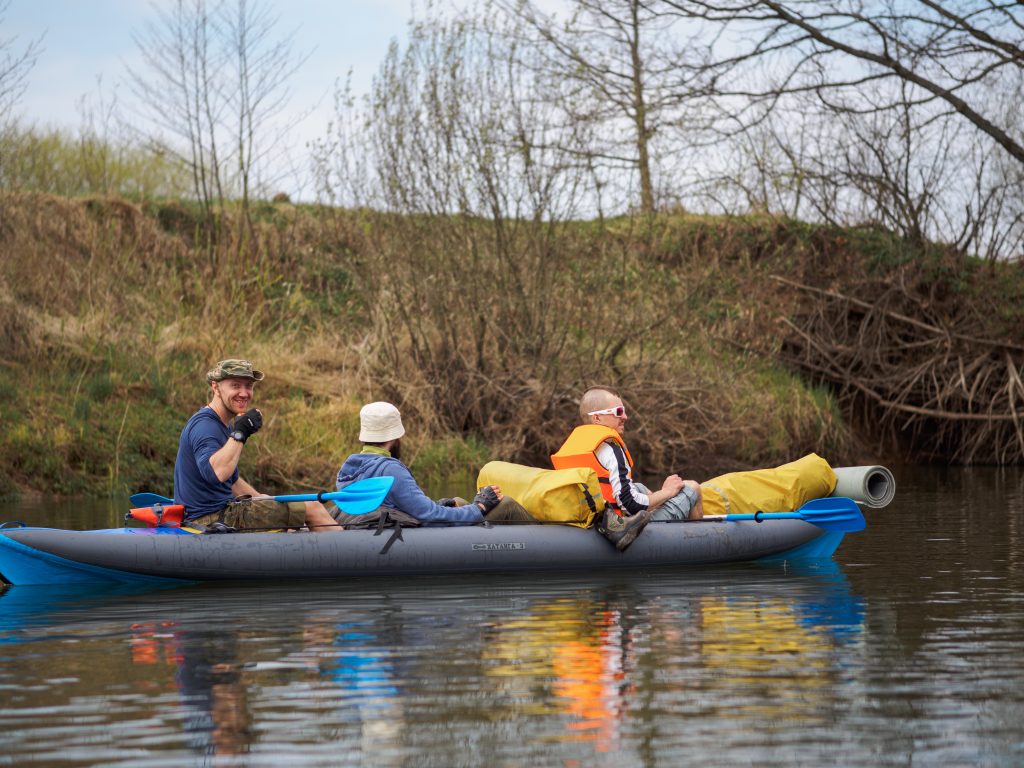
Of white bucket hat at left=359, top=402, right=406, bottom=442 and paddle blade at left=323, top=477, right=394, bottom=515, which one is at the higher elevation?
white bucket hat at left=359, top=402, right=406, bottom=442

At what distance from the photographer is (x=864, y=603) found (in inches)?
283

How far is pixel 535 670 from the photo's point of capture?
5.44 meters

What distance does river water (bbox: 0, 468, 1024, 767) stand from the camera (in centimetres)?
425

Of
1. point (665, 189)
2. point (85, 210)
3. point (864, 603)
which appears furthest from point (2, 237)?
point (864, 603)

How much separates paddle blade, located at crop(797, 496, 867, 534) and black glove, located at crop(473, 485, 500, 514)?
79.5 inches

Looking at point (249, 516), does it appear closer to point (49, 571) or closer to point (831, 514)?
point (49, 571)

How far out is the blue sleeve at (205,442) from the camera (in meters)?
8.06

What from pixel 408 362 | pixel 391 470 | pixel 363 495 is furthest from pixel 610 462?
pixel 408 362

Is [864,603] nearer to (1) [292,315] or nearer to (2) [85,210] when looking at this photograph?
(1) [292,315]

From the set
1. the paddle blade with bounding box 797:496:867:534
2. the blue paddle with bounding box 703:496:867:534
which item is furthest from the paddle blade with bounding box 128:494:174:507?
the paddle blade with bounding box 797:496:867:534

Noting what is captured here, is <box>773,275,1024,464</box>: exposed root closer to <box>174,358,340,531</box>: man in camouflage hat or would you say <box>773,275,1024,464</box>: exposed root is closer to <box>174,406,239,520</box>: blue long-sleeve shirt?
<box>174,358,340,531</box>: man in camouflage hat

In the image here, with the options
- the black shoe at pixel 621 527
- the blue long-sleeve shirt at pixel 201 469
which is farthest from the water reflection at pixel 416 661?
the blue long-sleeve shirt at pixel 201 469

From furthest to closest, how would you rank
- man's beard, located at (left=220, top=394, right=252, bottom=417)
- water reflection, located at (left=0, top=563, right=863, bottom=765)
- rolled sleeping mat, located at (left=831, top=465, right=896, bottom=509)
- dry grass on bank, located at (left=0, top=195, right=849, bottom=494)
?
dry grass on bank, located at (left=0, top=195, right=849, bottom=494) < rolled sleeping mat, located at (left=831, top=465, right=896, bottom=509) < man's beard, located at (left=220, top=394, right=252, bottom=417) < water reflection, located at (left=0, top=563, right=863, bottom=765)

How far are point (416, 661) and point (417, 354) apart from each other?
36.9 ft
